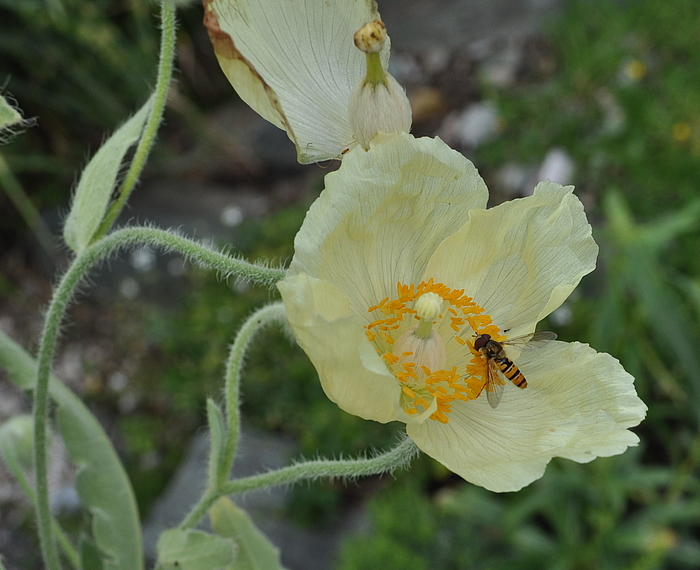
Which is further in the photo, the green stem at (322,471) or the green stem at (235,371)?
the green stem at (235,371)

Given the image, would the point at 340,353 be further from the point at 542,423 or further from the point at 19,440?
the point at 19,440

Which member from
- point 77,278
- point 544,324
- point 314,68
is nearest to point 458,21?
point 544,324

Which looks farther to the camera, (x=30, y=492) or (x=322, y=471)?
(x=30, y=492)

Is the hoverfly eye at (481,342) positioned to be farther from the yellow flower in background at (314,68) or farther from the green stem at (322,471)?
the yellow flower in background at (314,68)

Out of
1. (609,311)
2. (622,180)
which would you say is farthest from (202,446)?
(622,180)

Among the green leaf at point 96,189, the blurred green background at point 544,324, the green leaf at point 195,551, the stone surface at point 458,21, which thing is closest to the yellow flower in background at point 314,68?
the green leaf at point 96,189

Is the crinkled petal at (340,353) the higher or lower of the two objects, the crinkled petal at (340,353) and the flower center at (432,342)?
the lower

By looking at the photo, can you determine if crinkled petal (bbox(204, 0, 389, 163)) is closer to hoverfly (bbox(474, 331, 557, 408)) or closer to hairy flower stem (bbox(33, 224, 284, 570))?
hairy flower stem (bbox(33, 224, 284, 570))
